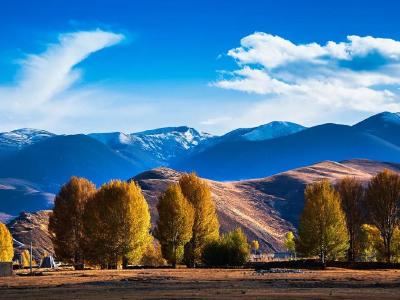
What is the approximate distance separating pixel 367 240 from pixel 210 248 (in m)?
47.8

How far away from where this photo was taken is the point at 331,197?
96.1 metres

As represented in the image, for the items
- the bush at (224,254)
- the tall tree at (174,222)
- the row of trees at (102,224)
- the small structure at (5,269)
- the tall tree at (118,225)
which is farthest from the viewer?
the bush at (224,254)

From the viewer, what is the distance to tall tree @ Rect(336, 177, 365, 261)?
11312 centimetres

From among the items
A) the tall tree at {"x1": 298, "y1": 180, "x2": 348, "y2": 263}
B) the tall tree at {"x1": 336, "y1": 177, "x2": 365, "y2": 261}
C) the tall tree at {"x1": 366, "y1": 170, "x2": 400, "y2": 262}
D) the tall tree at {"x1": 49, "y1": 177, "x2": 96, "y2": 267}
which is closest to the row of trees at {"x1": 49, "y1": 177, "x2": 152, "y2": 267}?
the tall tree at {"x1": 49, "y1": 177, "x2": 96, "y2": 267}

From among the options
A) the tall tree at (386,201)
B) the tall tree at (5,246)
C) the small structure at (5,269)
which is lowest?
the small structure at (5,269)

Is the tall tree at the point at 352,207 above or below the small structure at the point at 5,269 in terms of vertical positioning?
above

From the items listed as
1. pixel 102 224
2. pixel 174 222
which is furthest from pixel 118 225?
pixel 174 222

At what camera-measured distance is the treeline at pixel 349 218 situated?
95500 millimetres

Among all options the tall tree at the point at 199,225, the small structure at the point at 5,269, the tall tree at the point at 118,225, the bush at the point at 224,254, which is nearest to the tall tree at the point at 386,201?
the bush at the point at 224,254

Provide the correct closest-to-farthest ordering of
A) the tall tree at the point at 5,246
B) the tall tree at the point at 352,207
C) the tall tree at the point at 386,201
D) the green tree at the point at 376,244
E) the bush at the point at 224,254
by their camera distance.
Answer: the bush at the point at 224,254
the tall tree at the point at 386,201
the tall tree at the point at 352,207
the green tree at the point at 376,244
the tall tree at the point at 5,246

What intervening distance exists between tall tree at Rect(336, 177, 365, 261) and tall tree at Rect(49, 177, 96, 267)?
48442mm

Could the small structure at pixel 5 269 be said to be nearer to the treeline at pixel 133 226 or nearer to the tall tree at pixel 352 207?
the treeline at pixel 133 226

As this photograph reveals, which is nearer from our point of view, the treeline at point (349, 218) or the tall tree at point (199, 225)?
the treeline at point (349, 218)

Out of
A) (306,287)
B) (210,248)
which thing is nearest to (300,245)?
(210,248)
